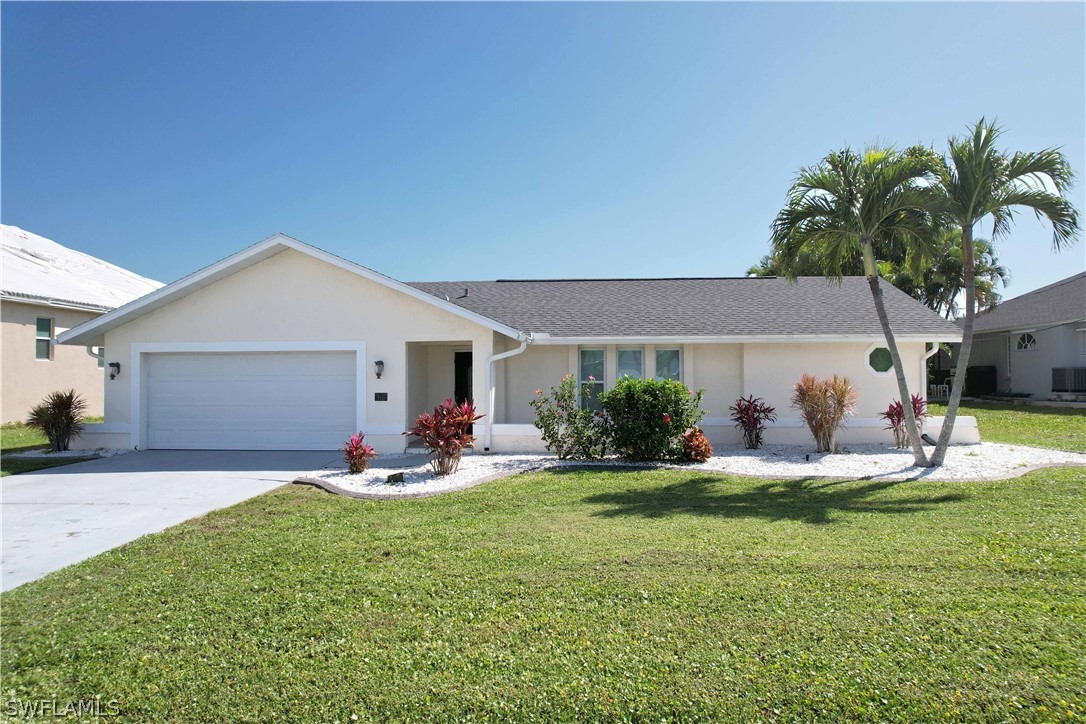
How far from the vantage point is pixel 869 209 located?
10180mm

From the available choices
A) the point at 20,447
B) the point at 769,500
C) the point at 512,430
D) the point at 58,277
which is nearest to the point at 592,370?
the point at 512,430

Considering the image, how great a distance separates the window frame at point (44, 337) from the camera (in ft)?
60.0

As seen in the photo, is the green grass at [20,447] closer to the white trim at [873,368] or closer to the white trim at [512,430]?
the white trim at [512,430]

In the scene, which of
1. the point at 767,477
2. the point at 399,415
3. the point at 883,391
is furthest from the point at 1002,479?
the point at 399,415

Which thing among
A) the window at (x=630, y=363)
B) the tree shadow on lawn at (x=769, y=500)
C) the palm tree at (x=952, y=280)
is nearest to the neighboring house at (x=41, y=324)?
the window at (x=630, y=363)

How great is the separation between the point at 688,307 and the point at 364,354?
867cm

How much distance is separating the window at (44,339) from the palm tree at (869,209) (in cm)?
2293

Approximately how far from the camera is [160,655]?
3.61m

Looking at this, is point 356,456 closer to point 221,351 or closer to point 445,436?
point 445,436

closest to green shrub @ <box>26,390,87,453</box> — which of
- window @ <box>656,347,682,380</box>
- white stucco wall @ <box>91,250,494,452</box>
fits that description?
white stucco wall @ <box>91,250,494,452</box>

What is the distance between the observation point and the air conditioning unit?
871 inches

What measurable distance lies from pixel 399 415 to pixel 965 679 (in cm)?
1069

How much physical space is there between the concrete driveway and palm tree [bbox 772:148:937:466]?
35.2 feet

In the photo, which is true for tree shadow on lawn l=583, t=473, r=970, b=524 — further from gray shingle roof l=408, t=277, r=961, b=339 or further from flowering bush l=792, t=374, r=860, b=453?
gray shingle roof l=408, t=277, r=961, b=339
